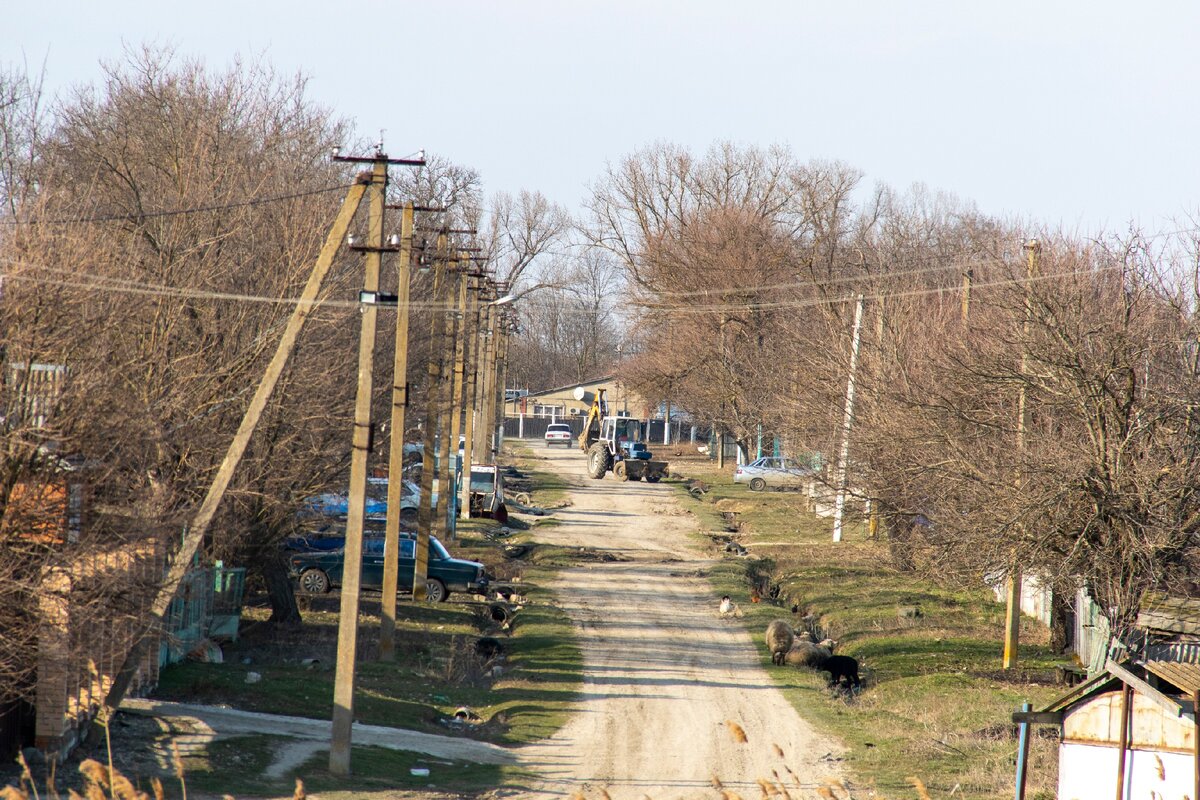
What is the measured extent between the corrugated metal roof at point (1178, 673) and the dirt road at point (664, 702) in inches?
149

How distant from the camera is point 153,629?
41.5ft

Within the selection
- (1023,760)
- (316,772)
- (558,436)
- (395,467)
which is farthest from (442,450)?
(558,436)

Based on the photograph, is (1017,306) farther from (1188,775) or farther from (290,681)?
(290,681)

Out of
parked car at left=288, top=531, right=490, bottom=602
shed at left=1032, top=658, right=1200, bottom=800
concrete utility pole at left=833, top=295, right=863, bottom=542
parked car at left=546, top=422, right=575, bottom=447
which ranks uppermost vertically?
concrete utility pole at left=833, top=295, right=863, bottom=542

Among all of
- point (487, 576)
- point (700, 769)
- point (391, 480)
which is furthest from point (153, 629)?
point (487, 576)

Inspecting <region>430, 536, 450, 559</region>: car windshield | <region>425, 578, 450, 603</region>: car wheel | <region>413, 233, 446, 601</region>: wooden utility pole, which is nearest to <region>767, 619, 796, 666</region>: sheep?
<region>413, 233, 446, 601</region>: wooden utility pole

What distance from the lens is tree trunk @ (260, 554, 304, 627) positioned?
23.2m

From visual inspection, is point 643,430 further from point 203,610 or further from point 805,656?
point 203,610

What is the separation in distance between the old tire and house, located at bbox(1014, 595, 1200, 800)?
→ 46.7 meters

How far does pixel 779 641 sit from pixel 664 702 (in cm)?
436

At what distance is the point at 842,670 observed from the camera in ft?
70.1

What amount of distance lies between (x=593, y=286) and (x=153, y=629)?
353ft

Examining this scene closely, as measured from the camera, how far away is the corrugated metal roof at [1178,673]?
11.5 meters

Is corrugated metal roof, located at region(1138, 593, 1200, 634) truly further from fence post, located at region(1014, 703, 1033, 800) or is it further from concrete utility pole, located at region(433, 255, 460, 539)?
concrete utility pole, located at region(433, 255, 460, 539)
